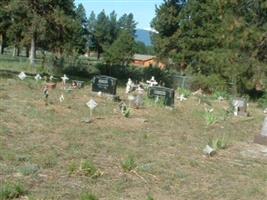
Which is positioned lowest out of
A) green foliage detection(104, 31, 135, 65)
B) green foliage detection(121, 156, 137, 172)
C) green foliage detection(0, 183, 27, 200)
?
green foliage detection(104, 31, 135, 65)

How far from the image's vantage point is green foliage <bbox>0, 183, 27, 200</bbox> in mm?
6793

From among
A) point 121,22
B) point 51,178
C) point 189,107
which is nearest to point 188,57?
point 189,107

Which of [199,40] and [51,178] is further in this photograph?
[199,40]

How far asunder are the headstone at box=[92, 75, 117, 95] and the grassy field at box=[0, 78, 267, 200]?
2.88 meters

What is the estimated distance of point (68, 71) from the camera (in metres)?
37.8

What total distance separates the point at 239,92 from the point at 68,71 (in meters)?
12.2

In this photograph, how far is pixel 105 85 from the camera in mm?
20531

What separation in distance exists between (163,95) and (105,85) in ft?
7.68

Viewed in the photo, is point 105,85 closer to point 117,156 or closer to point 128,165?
point 117,156

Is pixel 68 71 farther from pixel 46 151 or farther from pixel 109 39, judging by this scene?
pixel 109 39

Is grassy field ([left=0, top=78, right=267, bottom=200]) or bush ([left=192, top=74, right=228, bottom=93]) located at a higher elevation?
grassy field ([left=0, top=78, right=267, bottom=200])

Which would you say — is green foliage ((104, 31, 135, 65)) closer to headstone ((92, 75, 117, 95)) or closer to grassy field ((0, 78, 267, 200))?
headstone ((92, 75, 117, 95))

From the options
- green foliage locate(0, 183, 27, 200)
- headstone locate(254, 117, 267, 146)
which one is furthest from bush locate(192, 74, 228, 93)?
Result: green foliage locate(0, 183, 27, 200)

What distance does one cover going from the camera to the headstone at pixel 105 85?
20266 mm
